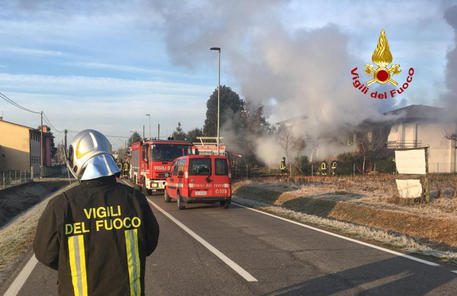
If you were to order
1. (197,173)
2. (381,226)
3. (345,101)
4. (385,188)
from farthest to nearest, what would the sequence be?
1. (345,101)
2. (385,188)
3. (197,173)
4. (381,226)

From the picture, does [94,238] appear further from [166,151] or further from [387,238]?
[166,151]

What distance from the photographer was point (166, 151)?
21.6 metres

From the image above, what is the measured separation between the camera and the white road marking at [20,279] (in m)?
5.81

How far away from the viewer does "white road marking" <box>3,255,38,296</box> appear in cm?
581

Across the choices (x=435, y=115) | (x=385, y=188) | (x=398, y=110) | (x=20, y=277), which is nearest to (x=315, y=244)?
(x=20, y=277)

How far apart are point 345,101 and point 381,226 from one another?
18098mm

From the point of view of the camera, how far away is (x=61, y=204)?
250cm

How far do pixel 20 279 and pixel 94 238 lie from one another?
470 cm

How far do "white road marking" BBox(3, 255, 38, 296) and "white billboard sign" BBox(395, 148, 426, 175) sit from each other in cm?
1120

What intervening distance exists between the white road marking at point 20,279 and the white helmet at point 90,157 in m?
3.73

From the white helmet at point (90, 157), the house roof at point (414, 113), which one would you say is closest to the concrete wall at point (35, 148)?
the house roof at point (414, 113)

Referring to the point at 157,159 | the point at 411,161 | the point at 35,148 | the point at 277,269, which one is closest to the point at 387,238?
the point at 277,269

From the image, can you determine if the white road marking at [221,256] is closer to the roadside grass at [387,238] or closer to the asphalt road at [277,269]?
the asphalt road at [277,269]

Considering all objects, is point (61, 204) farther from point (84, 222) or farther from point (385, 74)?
point (385, 74)
